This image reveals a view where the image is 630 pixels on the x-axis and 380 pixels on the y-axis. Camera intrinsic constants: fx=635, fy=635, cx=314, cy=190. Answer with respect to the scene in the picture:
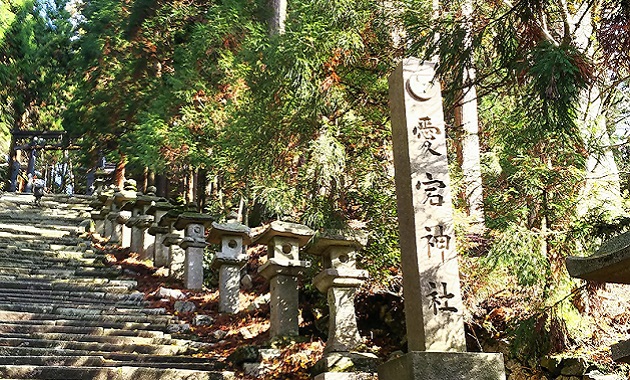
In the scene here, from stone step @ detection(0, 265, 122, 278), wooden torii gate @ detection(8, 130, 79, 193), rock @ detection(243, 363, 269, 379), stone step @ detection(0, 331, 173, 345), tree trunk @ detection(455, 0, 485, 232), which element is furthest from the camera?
wooden torii gate @ detection(8, 130, 79, 193)

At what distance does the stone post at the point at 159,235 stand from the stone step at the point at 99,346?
4528 mm

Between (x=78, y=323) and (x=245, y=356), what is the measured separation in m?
2.73

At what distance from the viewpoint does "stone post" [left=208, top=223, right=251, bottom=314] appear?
31.3ft

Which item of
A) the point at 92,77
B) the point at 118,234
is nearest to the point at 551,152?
the point at 118,234

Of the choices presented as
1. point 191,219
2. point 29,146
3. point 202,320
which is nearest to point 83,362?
point 202,320

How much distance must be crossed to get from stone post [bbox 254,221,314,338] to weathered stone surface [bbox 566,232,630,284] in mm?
4194

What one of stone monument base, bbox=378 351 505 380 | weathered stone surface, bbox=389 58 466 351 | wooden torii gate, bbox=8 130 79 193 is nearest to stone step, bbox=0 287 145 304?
weathered stone surface, bbox=389 58 466 351

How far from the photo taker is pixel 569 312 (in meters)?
6.17

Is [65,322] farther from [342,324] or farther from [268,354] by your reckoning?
[342,324]

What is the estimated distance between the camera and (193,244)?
10.8 metres

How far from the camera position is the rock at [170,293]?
1030cm

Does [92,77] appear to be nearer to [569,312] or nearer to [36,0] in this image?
[36,0]

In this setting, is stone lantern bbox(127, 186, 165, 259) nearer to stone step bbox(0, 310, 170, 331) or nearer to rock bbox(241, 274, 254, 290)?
rock bbox(241, 274, 254, 290)

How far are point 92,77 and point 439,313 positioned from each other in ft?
53.0
